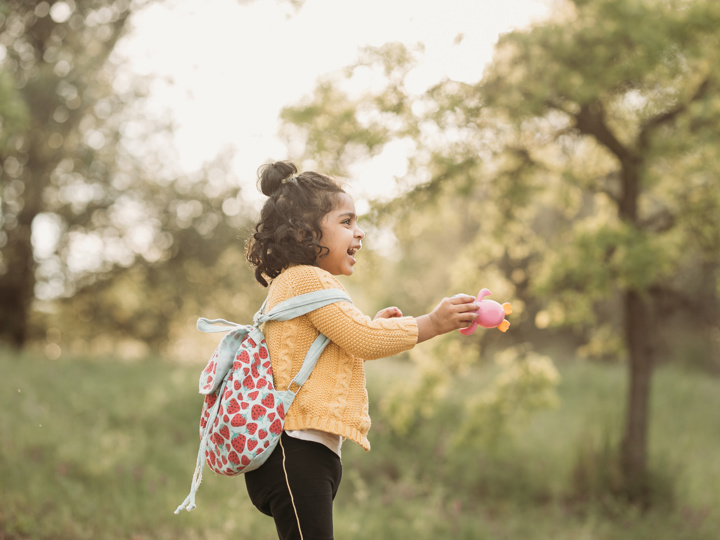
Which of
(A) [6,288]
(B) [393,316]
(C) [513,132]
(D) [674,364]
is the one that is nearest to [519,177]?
(C) [513,132]

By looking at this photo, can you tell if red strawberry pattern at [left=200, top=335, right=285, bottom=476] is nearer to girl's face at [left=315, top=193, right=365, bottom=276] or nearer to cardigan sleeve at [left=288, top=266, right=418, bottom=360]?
cardigan sleeve at [left=288, top=266, right=418, bottom=360]

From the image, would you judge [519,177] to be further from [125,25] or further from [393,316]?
[125,25]

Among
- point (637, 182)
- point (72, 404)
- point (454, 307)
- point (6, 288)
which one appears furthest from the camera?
point (6, 288)

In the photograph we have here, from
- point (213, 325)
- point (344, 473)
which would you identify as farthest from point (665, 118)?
point (213, 325)

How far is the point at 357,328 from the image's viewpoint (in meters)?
2.07

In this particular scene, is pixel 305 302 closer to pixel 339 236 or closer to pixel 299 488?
pixel 339 236

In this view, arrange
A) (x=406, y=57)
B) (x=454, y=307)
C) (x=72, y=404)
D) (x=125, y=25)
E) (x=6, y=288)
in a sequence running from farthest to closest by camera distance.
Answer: (x=6, y=288)
(x=125, y=25)
(x=72, y=404)
(x=406, y=57)
(x=454, y=307)

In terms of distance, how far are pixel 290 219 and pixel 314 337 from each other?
387 mm

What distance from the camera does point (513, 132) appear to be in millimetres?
6559

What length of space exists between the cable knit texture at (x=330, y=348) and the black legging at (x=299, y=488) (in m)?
0.09

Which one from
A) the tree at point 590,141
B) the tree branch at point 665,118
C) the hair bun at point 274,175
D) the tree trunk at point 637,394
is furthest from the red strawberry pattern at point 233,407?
the tree trunk at point 637,394

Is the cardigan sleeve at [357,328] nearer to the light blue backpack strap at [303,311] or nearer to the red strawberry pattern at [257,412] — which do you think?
the light blue backpack strap at [303,311]

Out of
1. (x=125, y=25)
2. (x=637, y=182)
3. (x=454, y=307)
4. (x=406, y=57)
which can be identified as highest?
(x=125, y=25)

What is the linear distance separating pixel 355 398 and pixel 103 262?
12.2 meters
